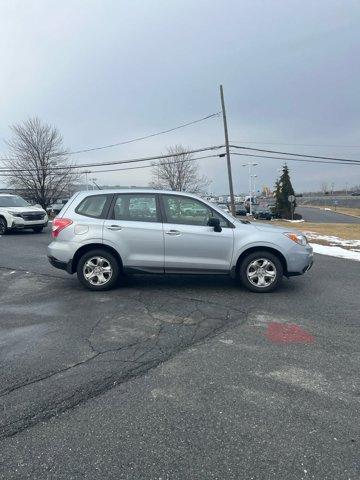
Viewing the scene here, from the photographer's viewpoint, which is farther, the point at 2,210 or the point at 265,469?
the point at 2,210

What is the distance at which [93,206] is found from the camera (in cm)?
615

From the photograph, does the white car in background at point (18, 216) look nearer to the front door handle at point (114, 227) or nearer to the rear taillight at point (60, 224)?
the rear taillight at point (60, 224)

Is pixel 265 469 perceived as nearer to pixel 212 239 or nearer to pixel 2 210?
pixel 212 239

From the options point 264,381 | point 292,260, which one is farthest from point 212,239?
point 264,381

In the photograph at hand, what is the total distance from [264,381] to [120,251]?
3.48 metres

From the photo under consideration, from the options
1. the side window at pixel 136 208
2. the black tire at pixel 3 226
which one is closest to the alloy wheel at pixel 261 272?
the side window at pixel 136 208

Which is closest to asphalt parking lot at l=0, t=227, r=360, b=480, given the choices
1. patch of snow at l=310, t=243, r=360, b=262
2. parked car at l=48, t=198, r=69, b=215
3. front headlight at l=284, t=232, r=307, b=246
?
front headlight at l=284, t=232, r=307, b=246

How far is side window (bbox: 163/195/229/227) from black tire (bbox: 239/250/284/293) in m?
0.73

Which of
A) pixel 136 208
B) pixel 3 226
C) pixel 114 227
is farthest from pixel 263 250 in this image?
pixel 3 226

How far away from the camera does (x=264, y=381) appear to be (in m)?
3.16

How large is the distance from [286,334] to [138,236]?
2.89 m

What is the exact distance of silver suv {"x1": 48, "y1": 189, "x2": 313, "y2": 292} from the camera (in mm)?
5859

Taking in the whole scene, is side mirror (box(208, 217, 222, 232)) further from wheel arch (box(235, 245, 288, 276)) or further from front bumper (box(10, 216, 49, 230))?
front bumper (box(10, 216, 49, 230))

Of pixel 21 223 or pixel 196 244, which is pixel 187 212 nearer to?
pixel 196 244
